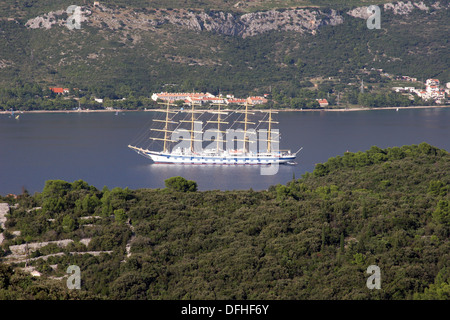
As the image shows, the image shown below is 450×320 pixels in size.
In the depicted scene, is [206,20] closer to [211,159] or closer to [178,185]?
[211,159]

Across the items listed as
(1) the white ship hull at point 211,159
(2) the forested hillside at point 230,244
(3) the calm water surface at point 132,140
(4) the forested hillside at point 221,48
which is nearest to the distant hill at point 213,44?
(4) the forested hillside at point 221,48

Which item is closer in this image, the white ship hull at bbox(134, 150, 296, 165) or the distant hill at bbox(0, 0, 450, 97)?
the white ship hull at bbox(134, 150, 296, 165)

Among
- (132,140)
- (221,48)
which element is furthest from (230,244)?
(221,48)

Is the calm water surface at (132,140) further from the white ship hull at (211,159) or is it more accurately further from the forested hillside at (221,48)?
the forested hillside at (221,48)

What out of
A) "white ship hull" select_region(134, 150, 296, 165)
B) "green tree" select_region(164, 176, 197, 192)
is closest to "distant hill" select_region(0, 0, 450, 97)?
"white ship hull" select_region(134, 150, 296, 165)

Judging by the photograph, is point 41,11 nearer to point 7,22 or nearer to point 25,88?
point 7,22

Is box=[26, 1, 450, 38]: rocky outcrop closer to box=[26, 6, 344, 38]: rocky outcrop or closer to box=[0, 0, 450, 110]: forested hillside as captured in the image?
box=[26, 6, 344, 38]: rocky outcrop
